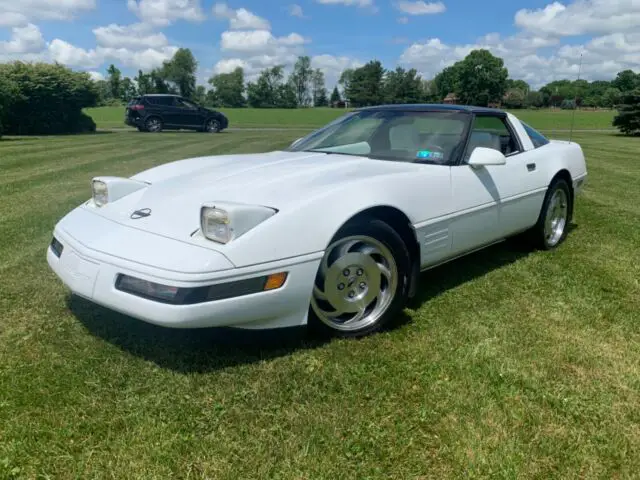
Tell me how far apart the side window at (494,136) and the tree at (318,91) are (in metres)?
127

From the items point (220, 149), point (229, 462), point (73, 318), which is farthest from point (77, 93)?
point (229, 462)

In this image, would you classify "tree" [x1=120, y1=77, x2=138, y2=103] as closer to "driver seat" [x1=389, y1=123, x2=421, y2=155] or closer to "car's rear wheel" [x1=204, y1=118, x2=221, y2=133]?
"car's rear wheel" [x1=204, y1=118, x2=221, y2=133]

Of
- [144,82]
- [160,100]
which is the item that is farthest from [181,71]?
[160,100]

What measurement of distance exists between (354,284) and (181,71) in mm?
108922

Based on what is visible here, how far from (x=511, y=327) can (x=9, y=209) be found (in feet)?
18.8

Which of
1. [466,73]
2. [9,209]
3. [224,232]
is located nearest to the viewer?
[224,232]

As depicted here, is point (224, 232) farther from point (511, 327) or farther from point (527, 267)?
point (527, 267)

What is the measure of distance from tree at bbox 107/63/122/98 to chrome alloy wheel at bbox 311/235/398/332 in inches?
4504

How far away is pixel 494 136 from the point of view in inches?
175

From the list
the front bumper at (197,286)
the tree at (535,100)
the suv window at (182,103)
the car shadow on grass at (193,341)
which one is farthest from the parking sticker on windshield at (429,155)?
the tree at (535,100)

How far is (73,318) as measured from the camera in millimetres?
3230

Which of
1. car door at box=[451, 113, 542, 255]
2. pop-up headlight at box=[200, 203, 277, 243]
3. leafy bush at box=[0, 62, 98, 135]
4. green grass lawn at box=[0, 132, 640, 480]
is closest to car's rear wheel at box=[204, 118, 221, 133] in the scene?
leafy bush at box=[0, 62, 98, 135]

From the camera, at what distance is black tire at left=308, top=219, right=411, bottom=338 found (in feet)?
9.53

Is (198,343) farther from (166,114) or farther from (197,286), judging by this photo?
(166,114)
